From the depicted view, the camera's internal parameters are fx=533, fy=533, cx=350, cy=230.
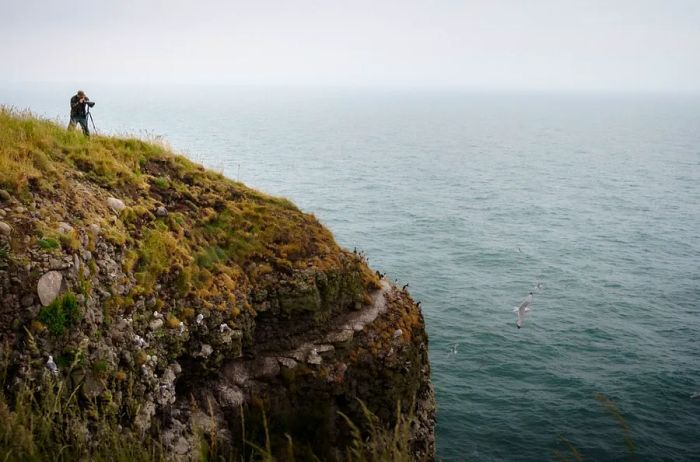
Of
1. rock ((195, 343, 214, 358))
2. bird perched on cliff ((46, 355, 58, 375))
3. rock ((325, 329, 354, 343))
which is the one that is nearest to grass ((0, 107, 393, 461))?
bird perched on cliff ((46, 355, 58, 375))

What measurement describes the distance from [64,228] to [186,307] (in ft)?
14.2

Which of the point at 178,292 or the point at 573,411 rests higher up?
the point at 178,292

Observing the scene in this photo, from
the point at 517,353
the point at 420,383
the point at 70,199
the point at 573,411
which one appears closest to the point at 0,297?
the point at 70,199

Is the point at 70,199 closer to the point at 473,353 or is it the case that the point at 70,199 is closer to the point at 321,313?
the point at 321,313

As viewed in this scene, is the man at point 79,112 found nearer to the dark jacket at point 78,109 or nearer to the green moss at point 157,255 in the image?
the dark jacket at point 78,109

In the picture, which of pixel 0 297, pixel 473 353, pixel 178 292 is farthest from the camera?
pixel 473 353

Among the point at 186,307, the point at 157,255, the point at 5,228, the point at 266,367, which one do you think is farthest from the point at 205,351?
the point at 5,228

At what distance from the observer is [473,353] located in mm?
37781

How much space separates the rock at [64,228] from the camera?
47.2 ft

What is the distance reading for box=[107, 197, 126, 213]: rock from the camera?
689 inches

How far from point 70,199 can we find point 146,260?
9.32 feet

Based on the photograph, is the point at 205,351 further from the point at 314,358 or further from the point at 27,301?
the point at 27,301

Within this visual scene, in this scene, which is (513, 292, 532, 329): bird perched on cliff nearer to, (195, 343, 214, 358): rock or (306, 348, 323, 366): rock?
(306, 348, 323, 366): rock

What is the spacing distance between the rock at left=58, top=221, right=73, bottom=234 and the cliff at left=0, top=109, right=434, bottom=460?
45 mm
